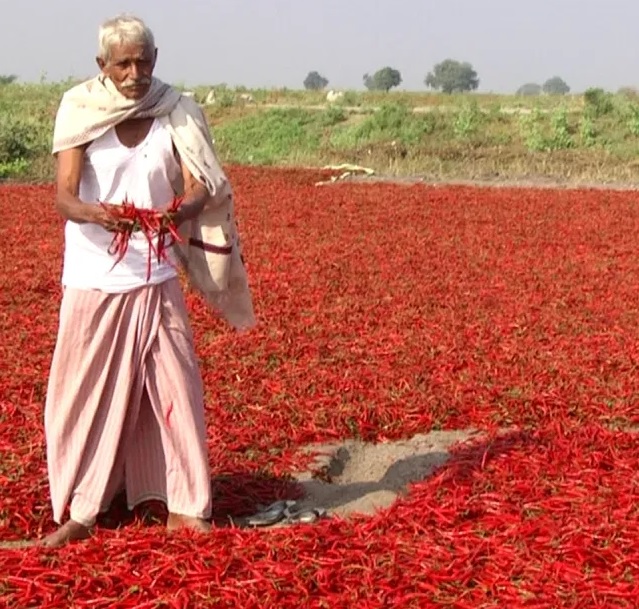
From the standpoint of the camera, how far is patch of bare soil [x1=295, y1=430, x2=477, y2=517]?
16.8ft

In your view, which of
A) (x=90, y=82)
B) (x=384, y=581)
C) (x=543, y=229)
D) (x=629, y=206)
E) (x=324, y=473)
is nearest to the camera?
(x=384, y=581)

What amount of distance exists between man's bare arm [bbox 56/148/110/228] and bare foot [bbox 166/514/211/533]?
1229mm

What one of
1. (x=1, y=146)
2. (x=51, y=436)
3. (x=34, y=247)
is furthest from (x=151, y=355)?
(x=1, y=146)

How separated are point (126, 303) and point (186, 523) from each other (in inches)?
36.2

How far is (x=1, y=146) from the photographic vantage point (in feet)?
81.4

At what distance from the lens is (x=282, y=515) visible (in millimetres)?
4805

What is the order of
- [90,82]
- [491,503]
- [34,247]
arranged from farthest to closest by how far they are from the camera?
[34,247]
[491,503]
[90,82]

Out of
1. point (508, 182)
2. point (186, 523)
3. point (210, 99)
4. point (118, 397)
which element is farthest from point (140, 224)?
point (210, 99)

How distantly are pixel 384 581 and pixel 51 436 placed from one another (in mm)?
1464

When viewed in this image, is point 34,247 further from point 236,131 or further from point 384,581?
point 236,131

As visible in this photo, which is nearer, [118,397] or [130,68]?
[130,68]

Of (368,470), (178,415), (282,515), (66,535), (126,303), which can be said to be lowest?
(368,470)

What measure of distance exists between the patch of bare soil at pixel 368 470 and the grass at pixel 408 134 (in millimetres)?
17559

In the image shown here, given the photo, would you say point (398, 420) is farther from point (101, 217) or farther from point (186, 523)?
point (101, 217)
